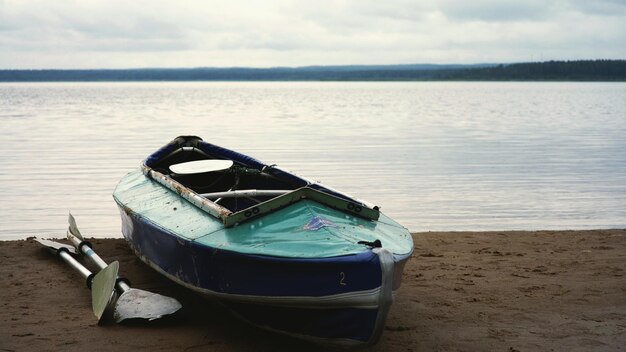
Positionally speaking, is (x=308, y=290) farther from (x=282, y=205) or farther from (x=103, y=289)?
(x=103, y=289)

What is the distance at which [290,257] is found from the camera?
19.2 feet

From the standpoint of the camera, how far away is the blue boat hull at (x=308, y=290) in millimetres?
5754

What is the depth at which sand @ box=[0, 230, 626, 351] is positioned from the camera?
672cm

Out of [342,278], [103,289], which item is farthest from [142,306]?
[342,278]

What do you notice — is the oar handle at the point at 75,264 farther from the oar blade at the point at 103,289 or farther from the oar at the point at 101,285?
the oar blade at the point at 103,289

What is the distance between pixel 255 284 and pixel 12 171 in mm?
15167

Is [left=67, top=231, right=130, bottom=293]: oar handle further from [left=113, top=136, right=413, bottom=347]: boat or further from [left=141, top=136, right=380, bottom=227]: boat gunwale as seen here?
[left=141, top=136, right=380, bottom=227]: boat gunwale

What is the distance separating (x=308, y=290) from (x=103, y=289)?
268 cm

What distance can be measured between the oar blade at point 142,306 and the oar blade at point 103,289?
0.37 feet

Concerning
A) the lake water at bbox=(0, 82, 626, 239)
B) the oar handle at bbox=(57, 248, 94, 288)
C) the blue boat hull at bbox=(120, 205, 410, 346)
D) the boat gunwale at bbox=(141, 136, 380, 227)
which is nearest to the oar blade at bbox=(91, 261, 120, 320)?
the oar handle at bbox=(57, 248, 94, 288)

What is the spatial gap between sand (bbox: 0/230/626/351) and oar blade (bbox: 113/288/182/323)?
0.09 metres

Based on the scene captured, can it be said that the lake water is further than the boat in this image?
Yes

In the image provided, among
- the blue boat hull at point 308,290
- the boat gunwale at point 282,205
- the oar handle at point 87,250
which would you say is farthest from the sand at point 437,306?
the boat gunwale at point 282,205

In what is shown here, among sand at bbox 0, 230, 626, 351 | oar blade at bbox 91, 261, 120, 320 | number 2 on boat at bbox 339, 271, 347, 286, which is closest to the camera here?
number 2 on boat at bbox 339, 271, 347, 286
